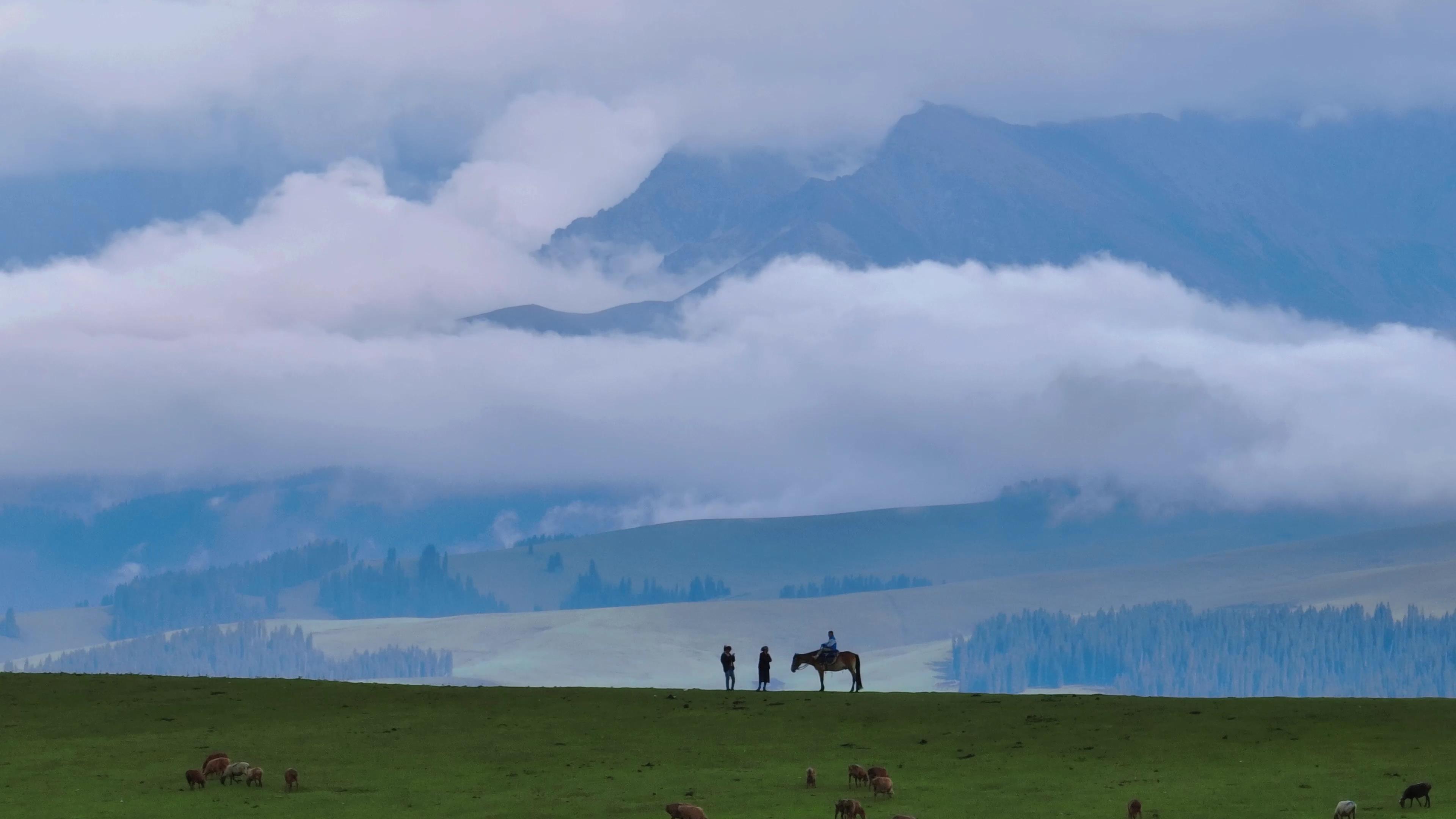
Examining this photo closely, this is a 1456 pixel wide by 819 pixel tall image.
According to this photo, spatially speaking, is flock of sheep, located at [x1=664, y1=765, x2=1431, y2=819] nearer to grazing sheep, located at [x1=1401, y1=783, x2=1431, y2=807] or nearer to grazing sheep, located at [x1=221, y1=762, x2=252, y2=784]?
grazing sheep, located at [x1=1401, y1=783, x2=1431, y2=807]

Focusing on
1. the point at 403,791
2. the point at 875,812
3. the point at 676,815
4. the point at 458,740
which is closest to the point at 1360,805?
the point at 875,812

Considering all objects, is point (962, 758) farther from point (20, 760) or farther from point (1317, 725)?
point (20, 760)

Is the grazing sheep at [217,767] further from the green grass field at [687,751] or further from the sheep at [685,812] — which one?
the sheep at [685,812]

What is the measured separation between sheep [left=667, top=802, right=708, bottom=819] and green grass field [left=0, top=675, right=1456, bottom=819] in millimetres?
1956

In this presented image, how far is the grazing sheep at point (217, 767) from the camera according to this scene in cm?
6191

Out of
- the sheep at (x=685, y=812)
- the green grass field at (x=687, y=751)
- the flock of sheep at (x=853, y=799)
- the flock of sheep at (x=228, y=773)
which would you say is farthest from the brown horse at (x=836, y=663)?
the sheep at (x=685, y=812)

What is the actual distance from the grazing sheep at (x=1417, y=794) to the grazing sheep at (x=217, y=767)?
34847 millimetres

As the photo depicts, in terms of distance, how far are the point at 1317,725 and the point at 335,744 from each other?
34990 mm

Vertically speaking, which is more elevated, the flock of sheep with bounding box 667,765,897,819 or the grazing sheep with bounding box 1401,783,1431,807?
the flock of sheep with bounding box 667,765,897,819

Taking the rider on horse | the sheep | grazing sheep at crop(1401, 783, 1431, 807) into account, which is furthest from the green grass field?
the rider on horse

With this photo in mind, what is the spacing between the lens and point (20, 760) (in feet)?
223

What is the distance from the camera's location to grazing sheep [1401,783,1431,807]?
52969mm

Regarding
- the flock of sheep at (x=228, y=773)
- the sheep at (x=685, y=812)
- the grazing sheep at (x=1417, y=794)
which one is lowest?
the grazing sheep at (x=1417, y=794)

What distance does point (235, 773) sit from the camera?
203ft
